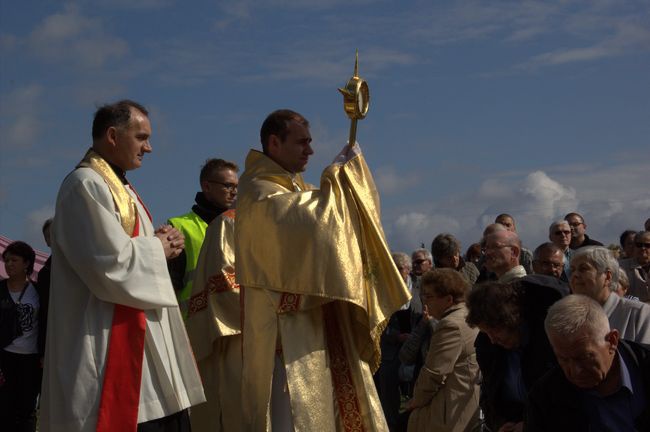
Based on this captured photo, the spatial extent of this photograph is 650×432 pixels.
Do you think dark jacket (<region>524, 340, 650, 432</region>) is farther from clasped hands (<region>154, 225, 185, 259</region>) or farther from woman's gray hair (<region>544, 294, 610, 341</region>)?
clasped hands (<region>154, 225, 185, 259</region>)

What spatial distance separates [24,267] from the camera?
1012 cm

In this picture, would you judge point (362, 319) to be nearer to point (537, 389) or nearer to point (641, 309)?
point (641, 309)

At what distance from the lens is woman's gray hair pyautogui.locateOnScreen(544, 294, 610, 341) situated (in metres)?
4.50

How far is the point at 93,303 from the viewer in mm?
5578

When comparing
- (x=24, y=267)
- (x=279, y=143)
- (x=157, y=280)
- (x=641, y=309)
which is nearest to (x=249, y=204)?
(x=279, y=143)

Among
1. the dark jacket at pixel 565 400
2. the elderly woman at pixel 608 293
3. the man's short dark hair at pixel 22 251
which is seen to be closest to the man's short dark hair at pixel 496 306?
the elderly woman at pixel 608 293

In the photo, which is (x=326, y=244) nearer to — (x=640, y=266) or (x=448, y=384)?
(x=448, y=384)

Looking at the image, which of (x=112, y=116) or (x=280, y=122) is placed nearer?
(x=112, y=116)

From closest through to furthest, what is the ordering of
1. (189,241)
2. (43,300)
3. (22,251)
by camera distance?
(189,241), (43,300), (22,251)

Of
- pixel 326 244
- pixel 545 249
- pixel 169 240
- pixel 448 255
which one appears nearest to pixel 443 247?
pixel 448 255

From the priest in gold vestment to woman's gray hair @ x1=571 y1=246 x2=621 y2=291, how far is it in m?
1.08

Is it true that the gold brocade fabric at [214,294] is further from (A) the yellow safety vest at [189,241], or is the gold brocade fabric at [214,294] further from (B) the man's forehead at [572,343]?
(B) the man's forehead at [572,343]

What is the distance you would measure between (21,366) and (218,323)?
8.52ft

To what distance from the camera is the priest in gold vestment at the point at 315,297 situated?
6676 millimetres
